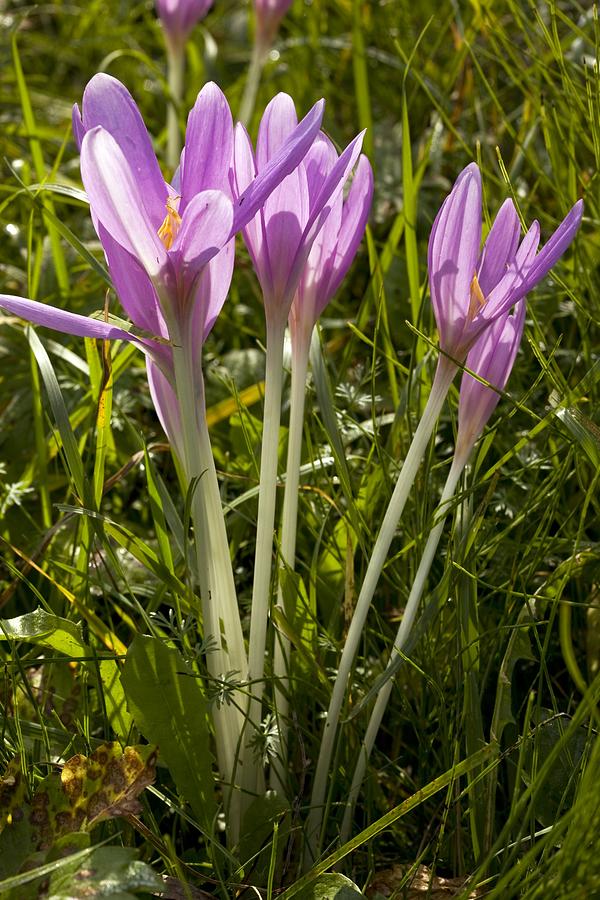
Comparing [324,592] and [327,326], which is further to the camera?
[327,326]

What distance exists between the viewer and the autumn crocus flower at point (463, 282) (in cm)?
77

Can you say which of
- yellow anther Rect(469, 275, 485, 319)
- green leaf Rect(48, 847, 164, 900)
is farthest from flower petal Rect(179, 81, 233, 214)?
green leaf Rect(48, 847, 164, 900)

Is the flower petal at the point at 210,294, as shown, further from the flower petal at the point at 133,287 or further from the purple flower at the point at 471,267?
the purple flower at the point at 471,267

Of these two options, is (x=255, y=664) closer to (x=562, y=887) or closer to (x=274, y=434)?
(x=274, y=434)

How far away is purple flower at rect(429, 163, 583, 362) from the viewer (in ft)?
2.52

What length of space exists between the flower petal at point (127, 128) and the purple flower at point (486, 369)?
0.31m

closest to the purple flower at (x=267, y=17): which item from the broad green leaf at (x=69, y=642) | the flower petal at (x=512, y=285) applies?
the flower petal at (x=512, y=285)

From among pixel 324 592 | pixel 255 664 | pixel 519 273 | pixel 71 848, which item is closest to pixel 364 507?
pixel 324 592

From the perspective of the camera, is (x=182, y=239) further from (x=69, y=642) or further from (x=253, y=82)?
(x=253, y=82)

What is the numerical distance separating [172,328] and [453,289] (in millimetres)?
230

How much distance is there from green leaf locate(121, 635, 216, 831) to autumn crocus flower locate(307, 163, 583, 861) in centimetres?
11

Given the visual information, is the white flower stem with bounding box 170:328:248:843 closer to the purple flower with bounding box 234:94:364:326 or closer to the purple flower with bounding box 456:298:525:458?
the purple flower with bounding box 234:94:364:326

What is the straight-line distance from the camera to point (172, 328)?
75 centimetres

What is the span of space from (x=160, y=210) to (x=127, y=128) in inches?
2.6
